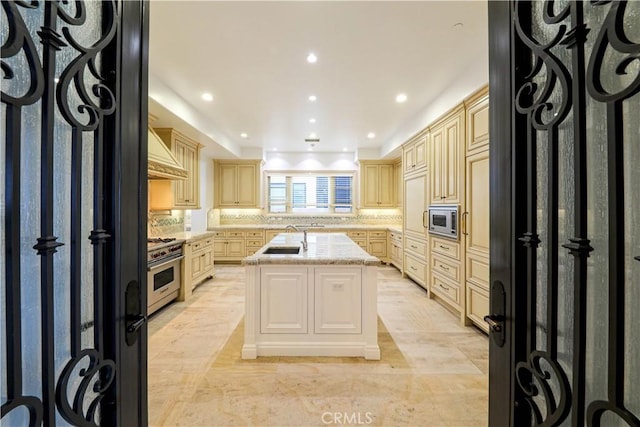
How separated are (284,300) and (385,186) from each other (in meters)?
5.01

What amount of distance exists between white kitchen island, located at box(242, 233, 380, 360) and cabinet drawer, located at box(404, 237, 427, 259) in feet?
7.19

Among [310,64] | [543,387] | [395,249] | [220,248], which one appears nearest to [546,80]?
[543,387]

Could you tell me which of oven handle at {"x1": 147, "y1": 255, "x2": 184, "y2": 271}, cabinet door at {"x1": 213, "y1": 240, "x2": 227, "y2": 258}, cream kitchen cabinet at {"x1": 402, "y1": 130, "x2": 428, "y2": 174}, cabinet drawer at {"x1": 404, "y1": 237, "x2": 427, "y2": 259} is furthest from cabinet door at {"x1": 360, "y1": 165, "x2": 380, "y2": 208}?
oven handle at {"x1": 147, "y1": 255, "x2": 184, "y2": 271}

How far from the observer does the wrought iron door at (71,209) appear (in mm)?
536

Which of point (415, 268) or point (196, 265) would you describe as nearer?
point (196, 265)

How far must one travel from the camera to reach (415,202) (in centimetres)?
471

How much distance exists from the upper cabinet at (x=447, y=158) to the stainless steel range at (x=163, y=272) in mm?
3534

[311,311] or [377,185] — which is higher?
[377,185]

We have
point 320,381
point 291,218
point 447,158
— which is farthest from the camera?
point 291,218

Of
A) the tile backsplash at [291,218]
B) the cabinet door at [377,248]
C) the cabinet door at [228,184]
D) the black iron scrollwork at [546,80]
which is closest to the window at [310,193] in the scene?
the tile backsplash at [291,218]

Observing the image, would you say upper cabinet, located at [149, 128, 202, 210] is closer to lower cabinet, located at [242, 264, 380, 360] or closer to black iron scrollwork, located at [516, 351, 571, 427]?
lower cabinet, located at [242, 264, 380, 360]

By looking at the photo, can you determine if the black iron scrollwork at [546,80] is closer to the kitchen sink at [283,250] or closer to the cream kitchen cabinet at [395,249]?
the kitchen sink at [283,250]

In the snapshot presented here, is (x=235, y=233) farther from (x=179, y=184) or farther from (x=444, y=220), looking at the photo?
(x=444, y=220)

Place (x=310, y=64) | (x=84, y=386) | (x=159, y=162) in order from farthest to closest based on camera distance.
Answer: (x=159, y=162), (x=310, y=64), (x=84, y=386)
